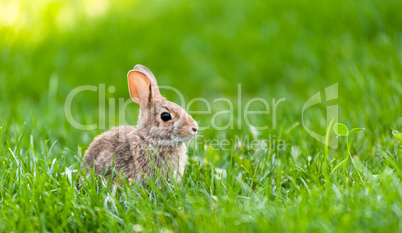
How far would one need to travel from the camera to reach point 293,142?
466 centimetres

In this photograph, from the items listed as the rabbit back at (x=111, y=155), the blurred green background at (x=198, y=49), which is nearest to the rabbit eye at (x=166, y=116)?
the rabbit back at (x=111, y=155)

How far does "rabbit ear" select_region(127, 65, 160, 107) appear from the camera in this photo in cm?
418

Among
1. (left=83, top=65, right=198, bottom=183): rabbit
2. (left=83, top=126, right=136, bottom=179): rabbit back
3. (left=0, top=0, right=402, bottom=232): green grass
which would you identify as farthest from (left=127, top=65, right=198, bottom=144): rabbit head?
(left=0, top=0, right=402, bottom=232): green grass

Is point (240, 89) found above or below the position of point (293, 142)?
above

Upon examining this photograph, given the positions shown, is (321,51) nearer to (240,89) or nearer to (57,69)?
(240,89)

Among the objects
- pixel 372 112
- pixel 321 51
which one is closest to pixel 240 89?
pixel 321 51

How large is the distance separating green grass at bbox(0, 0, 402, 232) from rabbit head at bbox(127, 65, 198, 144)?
353mm

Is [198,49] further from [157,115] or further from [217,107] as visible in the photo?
[157,115]

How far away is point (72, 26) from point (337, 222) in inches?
271

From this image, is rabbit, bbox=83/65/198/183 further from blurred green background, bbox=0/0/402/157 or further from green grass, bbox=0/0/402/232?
blurred green background, bbox=0/0/402/157

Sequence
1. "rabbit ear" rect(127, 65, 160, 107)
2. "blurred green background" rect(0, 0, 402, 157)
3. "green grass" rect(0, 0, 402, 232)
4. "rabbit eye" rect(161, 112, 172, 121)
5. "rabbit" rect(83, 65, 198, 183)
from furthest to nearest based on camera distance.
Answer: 1. "blurred green background" rect(0, 0, 402, 157)
2. "rabbit ear" rect(127, 65, 160, 107)
3. "rabbit eye" rect(161, 112, 172, 121)
4. "rabbit" rect(83, 65, 198, 183)
5. "green grass" rect(0, 0, 402, 232)

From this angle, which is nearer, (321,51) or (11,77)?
(11,77)

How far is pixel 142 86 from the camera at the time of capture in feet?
13.9

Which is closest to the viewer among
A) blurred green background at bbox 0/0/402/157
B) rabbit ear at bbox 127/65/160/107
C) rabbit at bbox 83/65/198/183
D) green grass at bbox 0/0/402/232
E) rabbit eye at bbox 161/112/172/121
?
green grass at bbox 0/0/402/232
